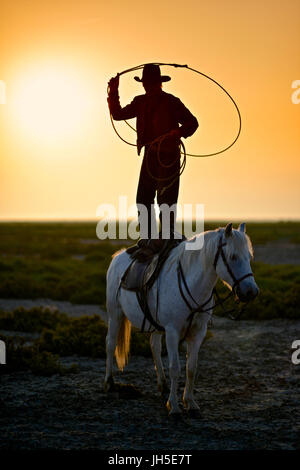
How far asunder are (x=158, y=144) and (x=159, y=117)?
0.36m

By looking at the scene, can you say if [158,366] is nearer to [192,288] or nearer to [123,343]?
[123,343]

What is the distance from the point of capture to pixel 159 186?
772 cm

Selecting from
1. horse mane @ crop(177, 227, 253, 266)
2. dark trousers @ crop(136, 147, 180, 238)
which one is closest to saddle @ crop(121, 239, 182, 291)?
dark trousers @ crop(136, 147, 180, 238)

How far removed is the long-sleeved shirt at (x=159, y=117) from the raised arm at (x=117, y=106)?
4cm

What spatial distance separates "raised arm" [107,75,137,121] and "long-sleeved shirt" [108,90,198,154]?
0.14ft

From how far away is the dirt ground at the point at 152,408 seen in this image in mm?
6188

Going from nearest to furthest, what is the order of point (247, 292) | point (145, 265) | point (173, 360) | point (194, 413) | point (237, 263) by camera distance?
point (247, 292) < point (237, 263) < point (173, 360) < point (194, 413) < point (145, 265)

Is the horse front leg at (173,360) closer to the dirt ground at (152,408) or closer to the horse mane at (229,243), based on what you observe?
the dirt ground at (152,408)

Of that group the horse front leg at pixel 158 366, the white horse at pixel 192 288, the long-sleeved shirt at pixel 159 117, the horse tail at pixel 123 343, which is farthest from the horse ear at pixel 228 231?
the horse tail at pixel 123 343

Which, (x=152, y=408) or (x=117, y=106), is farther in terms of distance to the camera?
(x=117, y=106)

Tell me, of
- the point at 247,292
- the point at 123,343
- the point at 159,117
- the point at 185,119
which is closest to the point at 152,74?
the point at 159,117

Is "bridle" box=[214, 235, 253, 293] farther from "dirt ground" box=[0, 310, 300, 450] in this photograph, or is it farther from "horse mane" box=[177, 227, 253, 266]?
"dirt ground" box=[0, 310, 300, 450]

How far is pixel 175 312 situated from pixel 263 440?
170cm

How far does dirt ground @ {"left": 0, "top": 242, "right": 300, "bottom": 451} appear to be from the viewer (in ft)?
20.3
